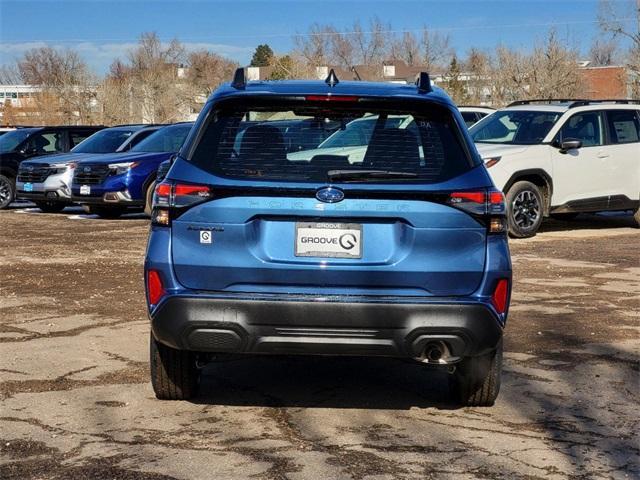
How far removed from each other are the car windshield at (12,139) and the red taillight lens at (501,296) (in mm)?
18743

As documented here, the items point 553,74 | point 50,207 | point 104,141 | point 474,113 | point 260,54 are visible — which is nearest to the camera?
point 104,141

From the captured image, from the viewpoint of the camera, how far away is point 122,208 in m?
20.6

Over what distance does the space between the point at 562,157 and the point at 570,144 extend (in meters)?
0.30

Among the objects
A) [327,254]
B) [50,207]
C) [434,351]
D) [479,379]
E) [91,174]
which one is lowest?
[50,207]

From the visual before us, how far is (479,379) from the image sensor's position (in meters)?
6.27

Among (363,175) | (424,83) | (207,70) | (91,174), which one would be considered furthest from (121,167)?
(207,70)

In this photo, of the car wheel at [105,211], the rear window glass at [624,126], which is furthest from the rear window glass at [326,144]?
the car wheel at [105,211]

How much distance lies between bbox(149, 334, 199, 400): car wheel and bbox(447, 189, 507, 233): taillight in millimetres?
1710

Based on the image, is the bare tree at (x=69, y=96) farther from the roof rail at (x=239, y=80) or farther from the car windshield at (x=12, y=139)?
the roof rail at (x=239, y=80)

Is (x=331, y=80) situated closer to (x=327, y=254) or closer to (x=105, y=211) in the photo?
(x=327, y=254)

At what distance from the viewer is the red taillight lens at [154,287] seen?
573 cm

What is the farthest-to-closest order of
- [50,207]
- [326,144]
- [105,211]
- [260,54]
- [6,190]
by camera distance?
[260,54], [6,190], [50,207], [105,211], [326,144]

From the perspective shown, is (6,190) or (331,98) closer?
(331,98)

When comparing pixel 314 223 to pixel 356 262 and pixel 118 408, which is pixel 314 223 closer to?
pixel 356 262
